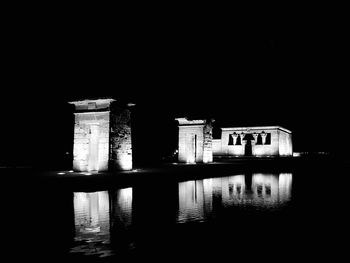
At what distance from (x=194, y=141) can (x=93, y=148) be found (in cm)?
937

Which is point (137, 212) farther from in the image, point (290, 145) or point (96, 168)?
point (290, 145)

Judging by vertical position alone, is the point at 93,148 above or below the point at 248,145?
below

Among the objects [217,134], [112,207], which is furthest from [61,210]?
[217,134]

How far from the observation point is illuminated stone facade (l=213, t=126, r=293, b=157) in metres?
34.8

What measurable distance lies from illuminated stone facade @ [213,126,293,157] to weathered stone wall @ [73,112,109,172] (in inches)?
897

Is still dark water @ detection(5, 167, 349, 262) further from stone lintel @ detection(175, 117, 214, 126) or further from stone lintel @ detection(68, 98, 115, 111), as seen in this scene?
stone lintel @ detection(175, 117, 214, 126)

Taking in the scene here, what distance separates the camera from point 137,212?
7.31 m

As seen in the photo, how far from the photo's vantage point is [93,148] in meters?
16.0

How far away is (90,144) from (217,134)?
82.8 feet

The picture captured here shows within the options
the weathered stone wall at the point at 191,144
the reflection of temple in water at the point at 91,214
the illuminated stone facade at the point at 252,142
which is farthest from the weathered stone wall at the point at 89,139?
the illuminated stone facade at the point at 252,142

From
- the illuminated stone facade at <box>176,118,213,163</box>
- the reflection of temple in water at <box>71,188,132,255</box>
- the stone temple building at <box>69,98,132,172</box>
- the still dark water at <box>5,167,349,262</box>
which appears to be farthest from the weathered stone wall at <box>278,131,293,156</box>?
the reflection of temple in water at <box>71,188,132,255</box>

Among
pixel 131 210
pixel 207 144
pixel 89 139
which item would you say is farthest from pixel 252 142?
pixel 131 210

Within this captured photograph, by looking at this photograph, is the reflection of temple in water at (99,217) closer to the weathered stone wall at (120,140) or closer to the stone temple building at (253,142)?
the weathered stone wall at (120,140)

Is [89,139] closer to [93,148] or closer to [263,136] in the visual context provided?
[93,148]
